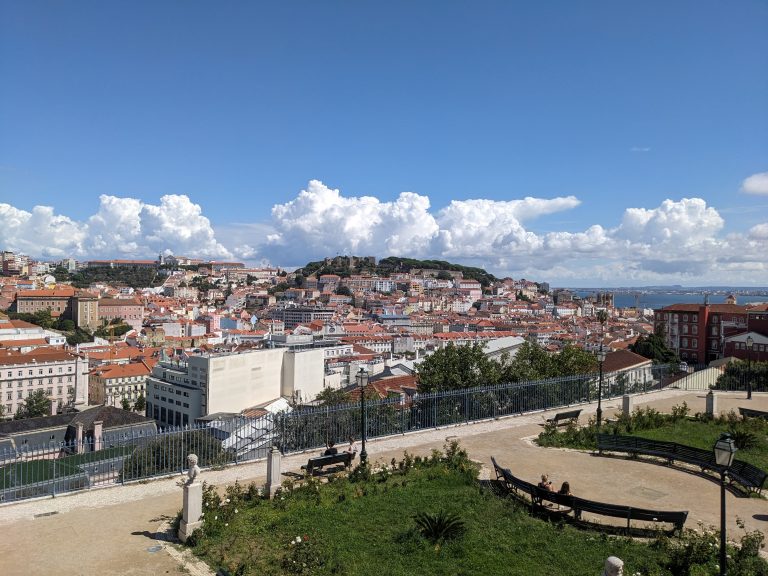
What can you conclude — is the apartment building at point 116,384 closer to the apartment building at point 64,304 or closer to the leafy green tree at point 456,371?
the apartment building at point 64,304

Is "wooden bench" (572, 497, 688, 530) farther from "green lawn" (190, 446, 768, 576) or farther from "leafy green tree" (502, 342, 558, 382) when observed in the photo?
"leafy green tree" (502, 342, 558, 382)

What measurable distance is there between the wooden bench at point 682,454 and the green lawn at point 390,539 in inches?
160

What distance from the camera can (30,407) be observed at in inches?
2413

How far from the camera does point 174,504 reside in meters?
10.0

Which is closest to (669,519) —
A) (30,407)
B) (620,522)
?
(620,522)

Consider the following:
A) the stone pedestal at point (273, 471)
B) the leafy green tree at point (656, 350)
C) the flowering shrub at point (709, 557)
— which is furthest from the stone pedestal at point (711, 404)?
the leafy green tree at point (656, 350)

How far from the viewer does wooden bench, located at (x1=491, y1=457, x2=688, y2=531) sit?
8.38 m

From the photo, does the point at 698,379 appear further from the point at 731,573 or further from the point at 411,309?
the point at 411,309

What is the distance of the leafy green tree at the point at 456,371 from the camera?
2195 centimetres

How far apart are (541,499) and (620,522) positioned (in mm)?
1208

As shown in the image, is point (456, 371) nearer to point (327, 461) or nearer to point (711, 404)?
point (711, 404)

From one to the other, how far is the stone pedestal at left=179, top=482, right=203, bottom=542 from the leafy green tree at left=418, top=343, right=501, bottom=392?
13.9m

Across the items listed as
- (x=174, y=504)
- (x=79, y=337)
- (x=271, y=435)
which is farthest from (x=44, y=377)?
(x=174, y=504)

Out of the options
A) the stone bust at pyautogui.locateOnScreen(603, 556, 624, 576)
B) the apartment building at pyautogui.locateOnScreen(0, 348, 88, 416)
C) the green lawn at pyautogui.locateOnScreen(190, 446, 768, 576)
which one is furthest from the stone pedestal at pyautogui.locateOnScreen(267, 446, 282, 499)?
the apartment building at pyautogui.locateOnScreen(0, 348, 88, 416)
